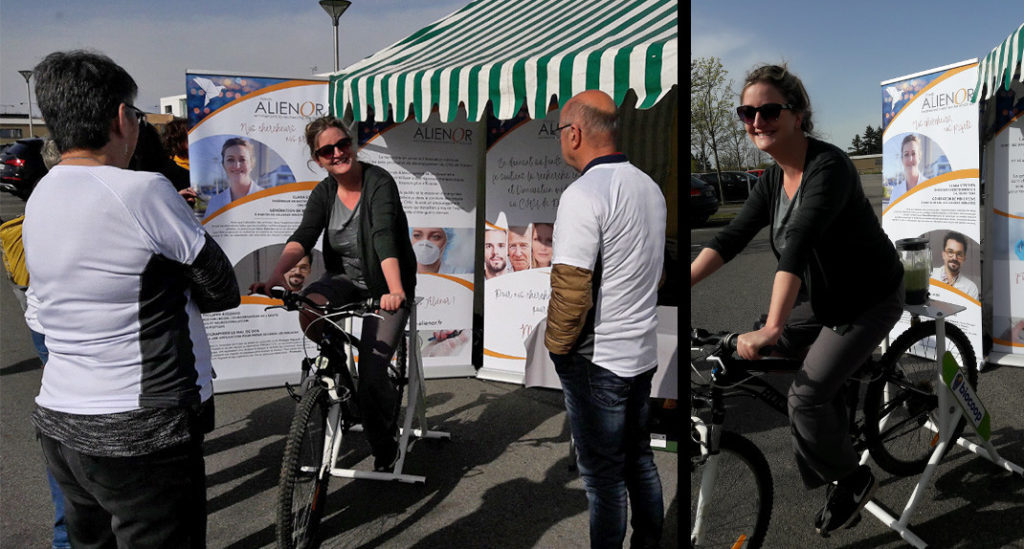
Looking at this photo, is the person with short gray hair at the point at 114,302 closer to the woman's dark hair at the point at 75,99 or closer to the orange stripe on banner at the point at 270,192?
Result: the woman's dark hair at the point at 75,99

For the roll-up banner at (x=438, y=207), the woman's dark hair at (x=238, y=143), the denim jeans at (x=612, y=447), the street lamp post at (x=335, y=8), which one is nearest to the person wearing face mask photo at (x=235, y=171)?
the woman's dark hair at (x=238, y=143)

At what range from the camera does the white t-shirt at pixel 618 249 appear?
2.06 meters

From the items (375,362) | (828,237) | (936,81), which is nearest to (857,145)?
(828,237)

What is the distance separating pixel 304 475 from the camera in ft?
9.72

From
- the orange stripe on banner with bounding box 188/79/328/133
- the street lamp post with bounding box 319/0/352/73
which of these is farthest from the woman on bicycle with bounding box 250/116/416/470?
the street lamp post with bounding box 319/0/352/73

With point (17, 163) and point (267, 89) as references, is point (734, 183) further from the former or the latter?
point (17, 163)

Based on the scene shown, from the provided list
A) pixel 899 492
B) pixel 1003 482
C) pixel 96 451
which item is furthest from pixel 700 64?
pixel 1003 482

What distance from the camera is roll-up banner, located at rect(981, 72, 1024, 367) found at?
473cm

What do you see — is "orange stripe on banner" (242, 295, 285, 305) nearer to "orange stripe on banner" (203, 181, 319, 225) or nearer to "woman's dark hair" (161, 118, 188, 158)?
"orange stripe on banner" (203, 181, 319, 225)

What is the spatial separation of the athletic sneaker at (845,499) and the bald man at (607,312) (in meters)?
0.50

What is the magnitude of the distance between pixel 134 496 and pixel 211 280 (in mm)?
516

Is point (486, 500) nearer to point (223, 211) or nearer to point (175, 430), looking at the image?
point (175, 430)

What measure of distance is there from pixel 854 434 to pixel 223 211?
12.7ft

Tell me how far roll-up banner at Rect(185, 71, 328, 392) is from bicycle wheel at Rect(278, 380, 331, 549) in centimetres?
204
